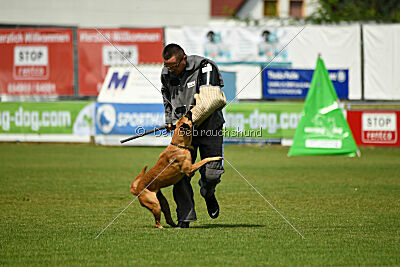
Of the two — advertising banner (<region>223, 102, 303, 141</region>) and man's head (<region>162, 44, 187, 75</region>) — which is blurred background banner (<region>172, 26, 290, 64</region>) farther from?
man's head (<region>162, 44, 187, 75</region>)

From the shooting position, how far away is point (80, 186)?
492 inches

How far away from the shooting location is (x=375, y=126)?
2108cm

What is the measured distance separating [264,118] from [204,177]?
14.5 m

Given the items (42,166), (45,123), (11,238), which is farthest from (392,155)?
(11,238)

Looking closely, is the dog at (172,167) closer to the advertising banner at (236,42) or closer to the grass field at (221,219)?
the grass field at (221,219)

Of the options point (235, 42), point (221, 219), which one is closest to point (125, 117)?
point (235, 42)

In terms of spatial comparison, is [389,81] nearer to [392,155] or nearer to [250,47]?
[250,47]

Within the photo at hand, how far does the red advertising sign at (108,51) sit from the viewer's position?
2611 cm

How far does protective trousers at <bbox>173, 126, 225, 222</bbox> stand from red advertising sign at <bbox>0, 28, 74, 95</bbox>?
738 inches

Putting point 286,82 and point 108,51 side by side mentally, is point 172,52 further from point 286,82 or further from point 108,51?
point 108,51

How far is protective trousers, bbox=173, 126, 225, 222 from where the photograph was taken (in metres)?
7.77

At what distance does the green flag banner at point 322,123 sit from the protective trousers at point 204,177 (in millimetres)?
9948

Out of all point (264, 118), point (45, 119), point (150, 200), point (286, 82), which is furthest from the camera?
point (286, 82)

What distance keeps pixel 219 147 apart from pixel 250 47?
18822mm
